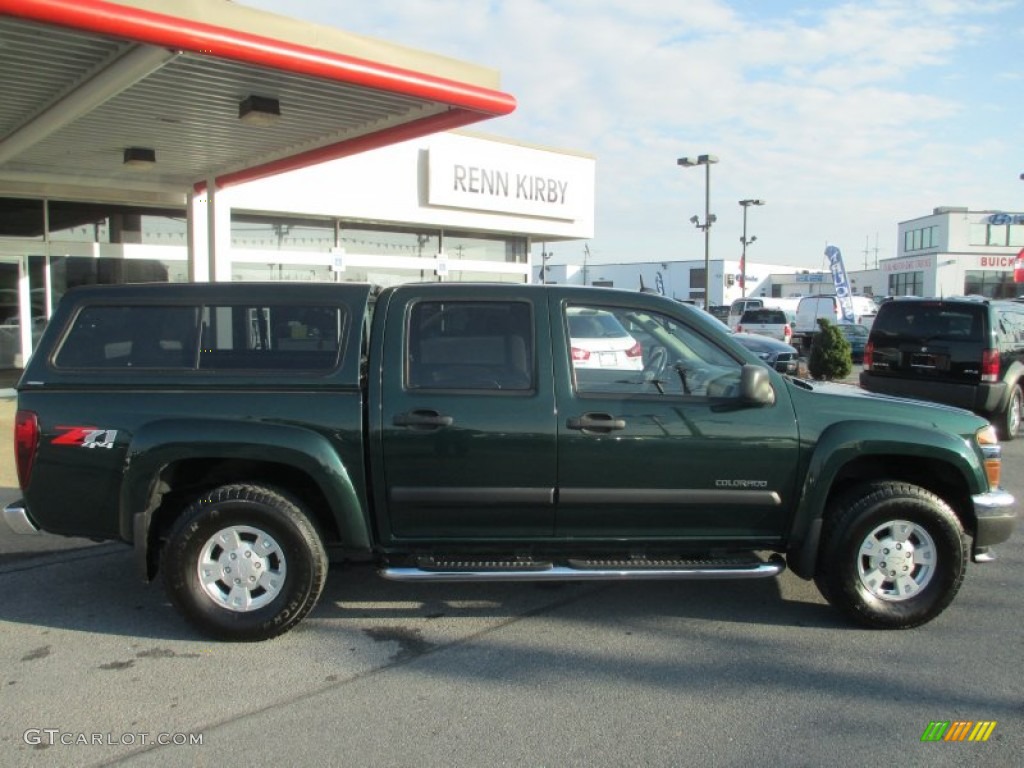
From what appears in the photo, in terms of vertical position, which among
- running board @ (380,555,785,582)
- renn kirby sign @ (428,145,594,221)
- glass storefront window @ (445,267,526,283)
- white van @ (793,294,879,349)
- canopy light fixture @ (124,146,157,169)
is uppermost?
renn kirby sign @ (428,145,594,221)

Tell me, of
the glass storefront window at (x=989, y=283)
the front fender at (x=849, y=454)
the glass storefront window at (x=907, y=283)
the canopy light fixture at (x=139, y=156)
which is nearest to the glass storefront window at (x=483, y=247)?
the canopy light fixture at (x=139, y=156)

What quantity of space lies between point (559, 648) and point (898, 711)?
60.9 inches

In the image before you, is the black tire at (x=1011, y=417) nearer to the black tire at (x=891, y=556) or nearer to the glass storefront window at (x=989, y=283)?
the black tire at (x=891, y=556)

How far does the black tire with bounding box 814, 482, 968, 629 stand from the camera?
14.3ft

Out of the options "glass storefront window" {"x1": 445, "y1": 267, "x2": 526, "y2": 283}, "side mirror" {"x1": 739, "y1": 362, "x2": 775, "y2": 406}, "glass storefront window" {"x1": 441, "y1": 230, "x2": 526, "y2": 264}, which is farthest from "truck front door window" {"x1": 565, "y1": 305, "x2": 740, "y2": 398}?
"glass storefront window" {"x1": 441, "y1": 230, "x2": 526, "y2": 264}

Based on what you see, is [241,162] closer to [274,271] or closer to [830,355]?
[274,271]

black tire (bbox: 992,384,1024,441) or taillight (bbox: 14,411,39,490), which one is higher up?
taillight (bbox: 14,411,39,490)

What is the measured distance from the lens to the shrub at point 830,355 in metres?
16.1

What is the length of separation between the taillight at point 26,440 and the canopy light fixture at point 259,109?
16.7 ft

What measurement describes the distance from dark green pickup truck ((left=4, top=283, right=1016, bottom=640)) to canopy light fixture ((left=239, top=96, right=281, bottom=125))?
180 inches

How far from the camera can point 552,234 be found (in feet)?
59.5

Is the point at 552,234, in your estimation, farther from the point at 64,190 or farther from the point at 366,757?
the point at 366,757

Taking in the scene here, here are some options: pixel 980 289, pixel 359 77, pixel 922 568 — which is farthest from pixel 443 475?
pixel 980 289

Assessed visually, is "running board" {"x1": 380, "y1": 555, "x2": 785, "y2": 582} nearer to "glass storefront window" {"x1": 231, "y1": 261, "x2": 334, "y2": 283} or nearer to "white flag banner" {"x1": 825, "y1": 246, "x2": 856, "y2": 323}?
"glass storefront window" {"x1": 231, "y1": 261, "x2": 334, "y2": 283}
